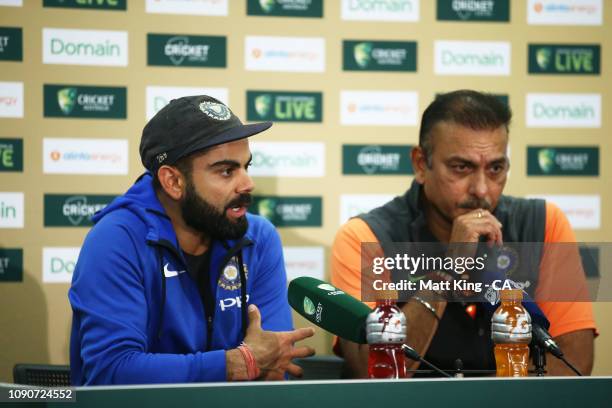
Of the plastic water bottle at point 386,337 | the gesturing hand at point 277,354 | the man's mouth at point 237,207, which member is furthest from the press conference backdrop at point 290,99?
the plastic water bottle at point 386,337

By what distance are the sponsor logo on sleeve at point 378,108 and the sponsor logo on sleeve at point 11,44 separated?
1297 millimetres

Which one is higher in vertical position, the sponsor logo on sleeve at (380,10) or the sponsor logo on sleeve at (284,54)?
the sponsor logo on sleeve at (380,10)

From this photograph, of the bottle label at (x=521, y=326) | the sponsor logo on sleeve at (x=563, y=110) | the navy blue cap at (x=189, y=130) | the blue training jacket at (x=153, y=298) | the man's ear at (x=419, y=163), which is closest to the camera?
the bottle label at (x=521, y=326)

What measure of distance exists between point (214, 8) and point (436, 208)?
4.31 feet

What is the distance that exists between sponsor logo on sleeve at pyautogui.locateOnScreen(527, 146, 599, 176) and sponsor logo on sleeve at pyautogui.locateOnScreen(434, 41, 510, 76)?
395 mm

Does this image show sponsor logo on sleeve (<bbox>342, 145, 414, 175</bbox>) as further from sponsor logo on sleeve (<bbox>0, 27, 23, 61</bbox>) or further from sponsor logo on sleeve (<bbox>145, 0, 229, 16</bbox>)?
sponsor logo on sleeve (<bbox>0, 27, 23, 61</bbox>)

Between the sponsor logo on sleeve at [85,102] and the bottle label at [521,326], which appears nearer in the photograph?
the bottle label at [521,326]

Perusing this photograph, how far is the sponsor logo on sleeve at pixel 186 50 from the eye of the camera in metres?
3.14

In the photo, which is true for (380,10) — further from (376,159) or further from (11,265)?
(11,265)

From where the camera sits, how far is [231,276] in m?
2.14

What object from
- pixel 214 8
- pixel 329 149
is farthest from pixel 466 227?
pixel 214 8

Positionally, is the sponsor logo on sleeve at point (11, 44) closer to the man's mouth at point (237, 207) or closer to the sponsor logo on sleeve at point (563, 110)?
the man's mouth at point (237, 207)

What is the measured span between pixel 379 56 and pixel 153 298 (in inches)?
65.7

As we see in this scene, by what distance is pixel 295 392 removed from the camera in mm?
1082
